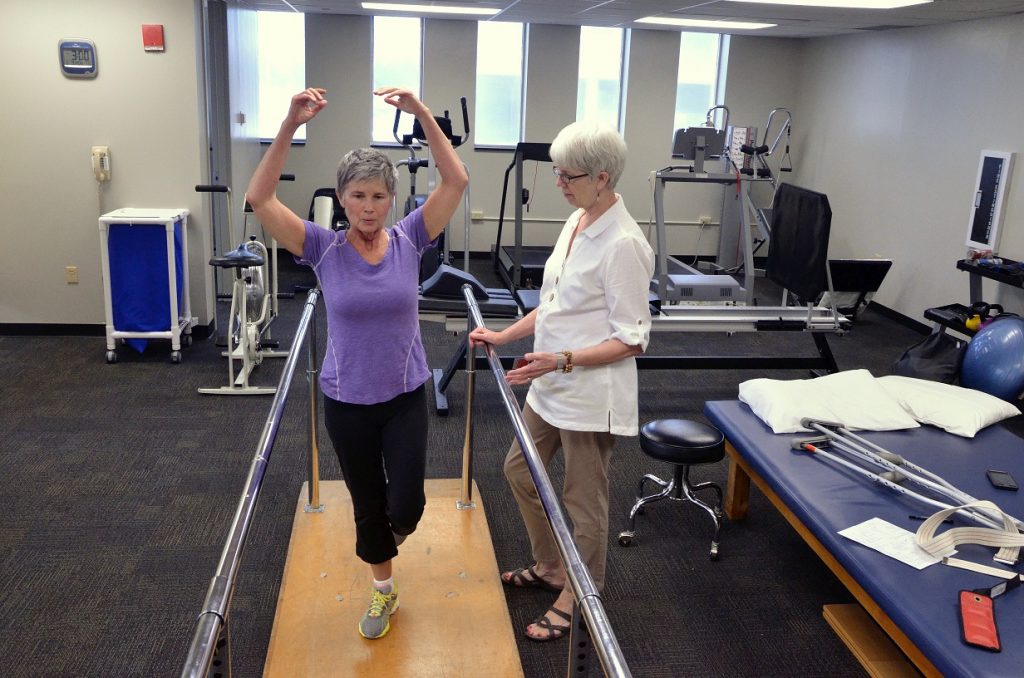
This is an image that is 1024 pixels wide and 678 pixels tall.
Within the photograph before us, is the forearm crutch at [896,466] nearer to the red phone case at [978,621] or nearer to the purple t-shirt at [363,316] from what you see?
the red phone case at [978,621]

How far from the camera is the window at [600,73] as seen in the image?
894cm

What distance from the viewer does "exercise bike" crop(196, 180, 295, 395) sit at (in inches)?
191

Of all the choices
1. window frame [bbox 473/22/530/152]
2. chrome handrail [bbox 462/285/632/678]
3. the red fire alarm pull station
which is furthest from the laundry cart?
window frame [bbox 473/22/530/152]

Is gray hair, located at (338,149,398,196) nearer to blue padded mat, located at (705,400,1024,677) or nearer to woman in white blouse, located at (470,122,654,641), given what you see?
woman in white blouse, located at (470,122,654,641)

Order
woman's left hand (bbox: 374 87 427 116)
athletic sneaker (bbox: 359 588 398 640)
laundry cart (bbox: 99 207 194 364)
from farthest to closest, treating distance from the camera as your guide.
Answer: laundry cart (bbox: 99 207 194 364) < athletic sneaker (bbox: 359 588 398 640) < woman's left hand (bbox: 374 87 427 116)

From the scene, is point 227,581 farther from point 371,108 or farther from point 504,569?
point 371,108

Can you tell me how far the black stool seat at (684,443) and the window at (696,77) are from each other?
20.9 feet

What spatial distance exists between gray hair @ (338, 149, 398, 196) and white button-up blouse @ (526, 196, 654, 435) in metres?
0.57

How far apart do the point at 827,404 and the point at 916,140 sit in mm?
4379

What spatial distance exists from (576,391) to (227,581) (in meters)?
1.17

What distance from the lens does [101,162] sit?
5.46 m

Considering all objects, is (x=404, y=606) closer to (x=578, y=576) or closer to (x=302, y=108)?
(x=578, y=576)

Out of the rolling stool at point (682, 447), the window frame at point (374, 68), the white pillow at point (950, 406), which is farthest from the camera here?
the window frame at point (374, 68)

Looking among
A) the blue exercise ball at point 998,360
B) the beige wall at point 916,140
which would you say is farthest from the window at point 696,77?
the blue exercise ball at point 998,360
